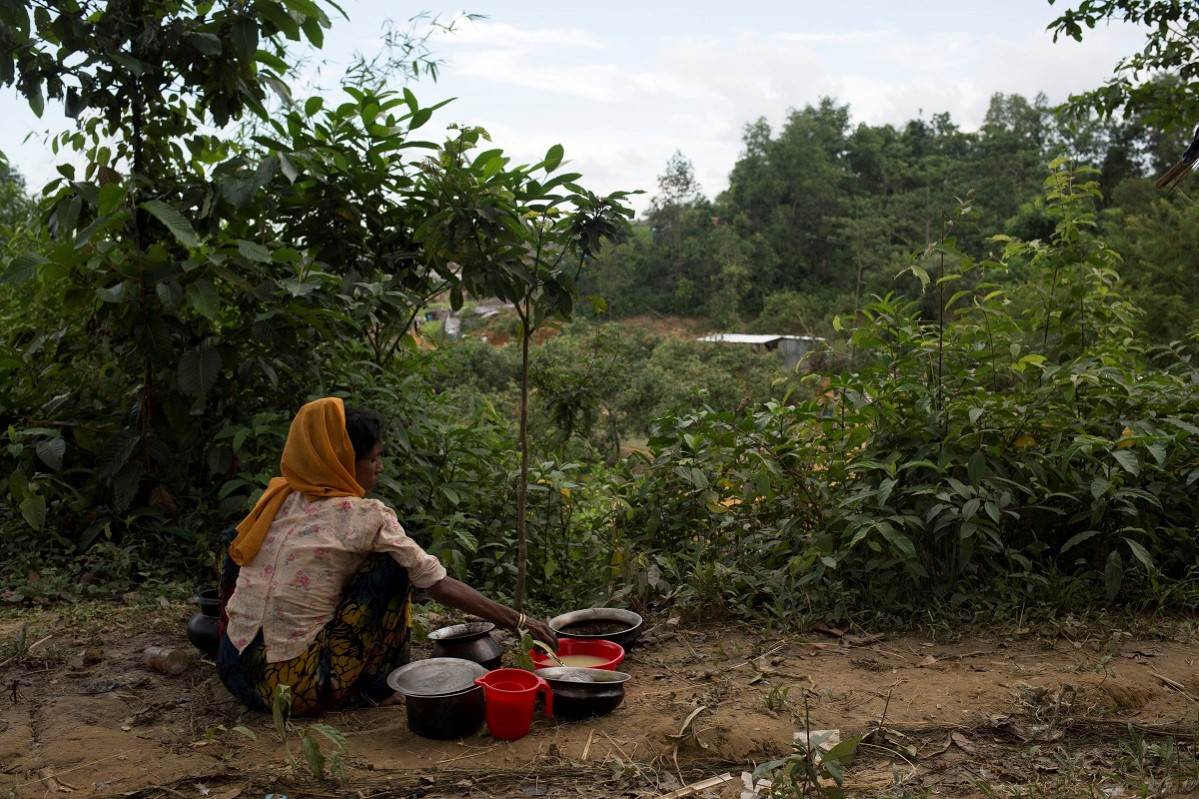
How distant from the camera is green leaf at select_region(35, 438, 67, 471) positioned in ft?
13.0

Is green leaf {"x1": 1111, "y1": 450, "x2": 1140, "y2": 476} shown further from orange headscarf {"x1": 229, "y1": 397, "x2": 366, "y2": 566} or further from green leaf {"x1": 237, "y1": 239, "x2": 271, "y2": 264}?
green leaf {"x1": 237, "y1": 239, "x2": 271, "y2": 264}

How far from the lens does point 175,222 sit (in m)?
3.55

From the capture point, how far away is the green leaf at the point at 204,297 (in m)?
3.59

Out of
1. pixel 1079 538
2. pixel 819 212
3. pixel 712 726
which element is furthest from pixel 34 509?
pixel 819 212

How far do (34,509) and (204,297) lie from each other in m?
1.05

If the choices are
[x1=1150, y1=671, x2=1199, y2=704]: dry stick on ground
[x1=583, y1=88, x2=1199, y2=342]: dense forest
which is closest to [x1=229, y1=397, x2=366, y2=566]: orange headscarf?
→ [x1=1150, y1=671, x2=1199, y2=704]: dry stick on ground

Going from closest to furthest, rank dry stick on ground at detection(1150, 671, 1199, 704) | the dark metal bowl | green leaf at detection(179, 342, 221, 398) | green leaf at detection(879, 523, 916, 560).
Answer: dry stick on ground at detection(1150, 671, 1199, 704) → the dark metal bowl → green leaf at detection(879, 523, 916, 560) → green leaf at detection(179, 342, 221, 398)

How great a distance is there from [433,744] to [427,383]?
7.53ft

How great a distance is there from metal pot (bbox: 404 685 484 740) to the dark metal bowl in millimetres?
651

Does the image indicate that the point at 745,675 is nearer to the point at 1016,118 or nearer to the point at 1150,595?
the point at 1150,595

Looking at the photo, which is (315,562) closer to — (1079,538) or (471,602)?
(471,602)

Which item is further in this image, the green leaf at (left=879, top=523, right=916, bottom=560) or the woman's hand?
the green leaf at (left=879, top=523, right=916, bottom=560)

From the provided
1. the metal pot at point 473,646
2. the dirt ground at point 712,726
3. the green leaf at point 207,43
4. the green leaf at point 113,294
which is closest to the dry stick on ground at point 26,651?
the dirt ground at point 712,726

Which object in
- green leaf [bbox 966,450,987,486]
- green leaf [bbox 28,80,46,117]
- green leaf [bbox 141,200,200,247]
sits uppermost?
green leaf [bbox 28,80,46,117]
